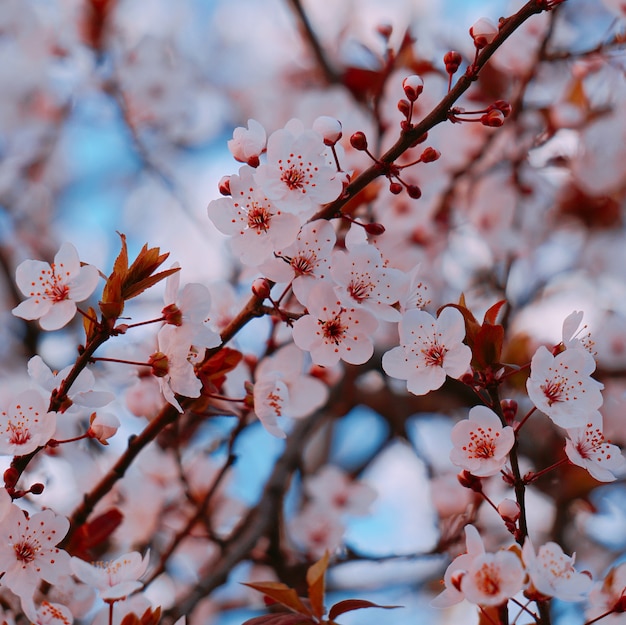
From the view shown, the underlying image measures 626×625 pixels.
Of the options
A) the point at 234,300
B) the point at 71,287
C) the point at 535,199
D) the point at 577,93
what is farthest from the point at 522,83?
the point at 71,287

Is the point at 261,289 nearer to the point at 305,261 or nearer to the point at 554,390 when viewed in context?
the point at 305,261

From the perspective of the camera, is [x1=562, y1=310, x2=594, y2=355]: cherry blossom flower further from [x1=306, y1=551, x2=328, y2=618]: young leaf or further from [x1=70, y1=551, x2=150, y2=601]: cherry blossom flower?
[x1=70, y1=551, x2=150, y2=601]: cherry blossom flower

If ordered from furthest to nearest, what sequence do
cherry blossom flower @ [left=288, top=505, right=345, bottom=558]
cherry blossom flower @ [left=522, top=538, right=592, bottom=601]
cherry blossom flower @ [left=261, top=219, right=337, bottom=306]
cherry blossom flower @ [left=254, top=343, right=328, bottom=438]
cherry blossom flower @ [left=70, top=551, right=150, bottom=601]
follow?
cherry blossom flower @ [left=288, top=505, right=345, bottom=558] < cherry blossom flower @ [left=254, top=343, right=328, bottom=438] < cherry blossom flower @ [left=261, top=219, right=337, bottom=306] < cherry blossom flower @ [left=70, top=551, right=150, bottom=601] < cherry blossom flower @ [left=522, top=538, right=592, bottom=601]

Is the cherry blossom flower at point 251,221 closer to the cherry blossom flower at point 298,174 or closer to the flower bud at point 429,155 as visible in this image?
the cherry blossom flower at point 298,174

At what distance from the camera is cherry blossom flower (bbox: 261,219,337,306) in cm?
104

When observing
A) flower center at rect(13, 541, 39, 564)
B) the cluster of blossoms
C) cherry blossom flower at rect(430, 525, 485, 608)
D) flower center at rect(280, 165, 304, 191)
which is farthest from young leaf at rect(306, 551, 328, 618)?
flower center at rect(280, 165, 304, 191)

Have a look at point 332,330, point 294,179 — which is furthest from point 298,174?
point 332,330

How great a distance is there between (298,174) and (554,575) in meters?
0.59

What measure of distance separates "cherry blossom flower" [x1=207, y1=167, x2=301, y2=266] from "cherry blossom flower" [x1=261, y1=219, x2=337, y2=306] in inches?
0.7

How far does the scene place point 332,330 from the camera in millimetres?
1083

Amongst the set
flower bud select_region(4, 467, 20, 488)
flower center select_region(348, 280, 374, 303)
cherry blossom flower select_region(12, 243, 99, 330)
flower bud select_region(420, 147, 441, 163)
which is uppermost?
cherry blossom flower select_region(12, 243, 99, 330)

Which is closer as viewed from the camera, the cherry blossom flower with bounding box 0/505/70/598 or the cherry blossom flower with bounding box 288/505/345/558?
the cherry blossom flower with bounding box 0/505/70/598

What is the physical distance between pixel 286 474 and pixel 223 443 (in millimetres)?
269

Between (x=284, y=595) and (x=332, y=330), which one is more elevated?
(x=332, y=330)
